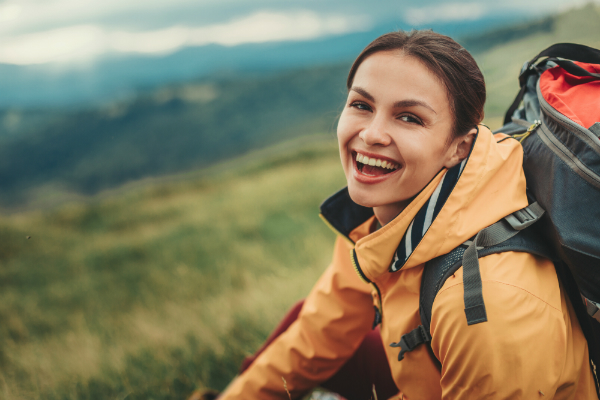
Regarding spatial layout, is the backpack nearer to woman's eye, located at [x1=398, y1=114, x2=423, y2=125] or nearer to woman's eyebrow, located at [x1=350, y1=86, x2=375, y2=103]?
woman's eye, located at [x1=398, y1=114, x2=423, y2=125]

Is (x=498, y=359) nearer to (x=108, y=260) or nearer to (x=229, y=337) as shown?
(x=229, y=337)

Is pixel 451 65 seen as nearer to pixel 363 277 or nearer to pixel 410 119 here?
pixel 410 119

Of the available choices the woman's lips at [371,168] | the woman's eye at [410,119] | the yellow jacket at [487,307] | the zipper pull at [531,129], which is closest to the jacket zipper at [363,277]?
the yellow jacket at [487,307]

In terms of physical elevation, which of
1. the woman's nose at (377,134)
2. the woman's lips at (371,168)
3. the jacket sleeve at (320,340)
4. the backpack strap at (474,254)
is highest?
the woman's nose at (377,134)

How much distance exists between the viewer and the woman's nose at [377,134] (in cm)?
158

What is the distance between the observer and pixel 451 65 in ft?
5.18

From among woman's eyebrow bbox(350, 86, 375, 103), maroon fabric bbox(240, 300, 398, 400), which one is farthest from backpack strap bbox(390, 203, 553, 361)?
maroon fabric bbox(240, 300, 398, 400)

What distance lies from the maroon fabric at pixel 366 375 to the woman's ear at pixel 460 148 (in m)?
1.22

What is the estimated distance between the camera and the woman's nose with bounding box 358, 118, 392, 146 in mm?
1578

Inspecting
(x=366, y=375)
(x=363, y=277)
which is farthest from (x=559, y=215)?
(x=366, y=375)

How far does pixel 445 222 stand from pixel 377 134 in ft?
1.44

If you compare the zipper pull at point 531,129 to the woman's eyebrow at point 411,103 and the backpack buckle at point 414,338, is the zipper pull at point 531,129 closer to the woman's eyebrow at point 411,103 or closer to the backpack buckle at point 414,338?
the woman's eyebrow at point 411,103

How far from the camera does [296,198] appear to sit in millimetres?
10062

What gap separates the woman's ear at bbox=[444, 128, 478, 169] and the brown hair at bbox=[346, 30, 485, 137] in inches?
1.1
